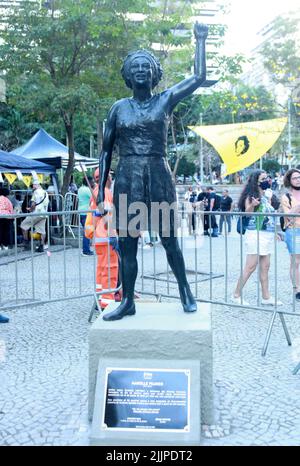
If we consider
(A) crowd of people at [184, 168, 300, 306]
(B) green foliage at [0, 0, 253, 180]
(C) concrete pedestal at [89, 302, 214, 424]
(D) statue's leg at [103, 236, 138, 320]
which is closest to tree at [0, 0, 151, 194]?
(B) green foliage at [0, 0, 253, 180]

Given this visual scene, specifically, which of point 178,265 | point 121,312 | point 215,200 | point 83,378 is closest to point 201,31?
point 178,265

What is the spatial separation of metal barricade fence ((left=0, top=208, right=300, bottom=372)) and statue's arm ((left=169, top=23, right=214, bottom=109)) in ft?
6.88

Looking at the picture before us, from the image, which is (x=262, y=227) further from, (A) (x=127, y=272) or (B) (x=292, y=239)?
(A) (x=127, y=272)

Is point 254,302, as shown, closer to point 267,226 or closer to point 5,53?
point 267,226

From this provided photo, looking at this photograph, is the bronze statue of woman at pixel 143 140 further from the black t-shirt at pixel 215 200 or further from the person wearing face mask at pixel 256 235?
Result: the black t-shirt at pixel 215 200

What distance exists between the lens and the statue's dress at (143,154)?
3631 mm

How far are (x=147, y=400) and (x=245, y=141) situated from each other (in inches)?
294

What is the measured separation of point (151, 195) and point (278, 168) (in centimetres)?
5251

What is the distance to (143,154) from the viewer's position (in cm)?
364

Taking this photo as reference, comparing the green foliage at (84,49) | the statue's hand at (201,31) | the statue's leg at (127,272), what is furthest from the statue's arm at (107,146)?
the green foliage at (84,49)

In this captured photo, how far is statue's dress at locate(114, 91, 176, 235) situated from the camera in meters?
3.63

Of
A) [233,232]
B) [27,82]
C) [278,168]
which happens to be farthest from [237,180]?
[27,82]

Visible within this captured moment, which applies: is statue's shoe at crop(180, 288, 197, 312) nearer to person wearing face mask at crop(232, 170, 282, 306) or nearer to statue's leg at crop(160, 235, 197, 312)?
statue's leg at crop(160, 235, 197, 312)

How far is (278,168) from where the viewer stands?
177 feet
